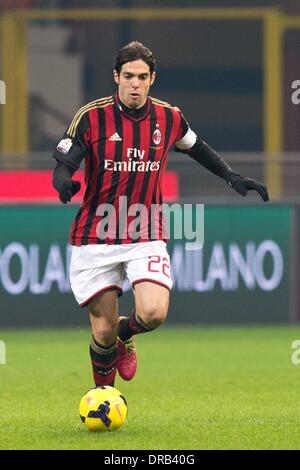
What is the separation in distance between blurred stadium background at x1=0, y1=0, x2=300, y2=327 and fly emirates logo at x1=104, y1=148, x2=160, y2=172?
687cm

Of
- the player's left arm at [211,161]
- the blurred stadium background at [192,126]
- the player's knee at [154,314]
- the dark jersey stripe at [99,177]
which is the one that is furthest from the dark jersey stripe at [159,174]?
the blurred stadium background at [192,126]

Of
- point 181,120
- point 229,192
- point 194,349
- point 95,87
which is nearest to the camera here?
point 181,120

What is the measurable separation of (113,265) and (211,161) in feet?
3.24

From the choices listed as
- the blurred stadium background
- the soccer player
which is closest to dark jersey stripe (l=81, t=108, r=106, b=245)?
the soccer player

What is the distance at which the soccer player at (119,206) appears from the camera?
823 cm

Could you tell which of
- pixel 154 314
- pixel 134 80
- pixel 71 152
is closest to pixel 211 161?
→ pixel 134 80

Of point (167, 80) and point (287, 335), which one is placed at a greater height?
point (167, 80)

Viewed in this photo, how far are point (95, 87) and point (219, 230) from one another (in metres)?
7.49

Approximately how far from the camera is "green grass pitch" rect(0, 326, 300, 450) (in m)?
7.73

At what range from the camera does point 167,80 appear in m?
23.5

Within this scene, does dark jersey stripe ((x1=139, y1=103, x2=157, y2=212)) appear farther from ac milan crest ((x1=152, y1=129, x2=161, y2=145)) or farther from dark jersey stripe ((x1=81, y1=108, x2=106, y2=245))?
dark jersey stripe ((x1=81, y1=108, x2=106, y2=245))

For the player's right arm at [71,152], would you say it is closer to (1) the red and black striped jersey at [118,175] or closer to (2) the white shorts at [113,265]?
(1) the red and black striped jersey at [118,175]
